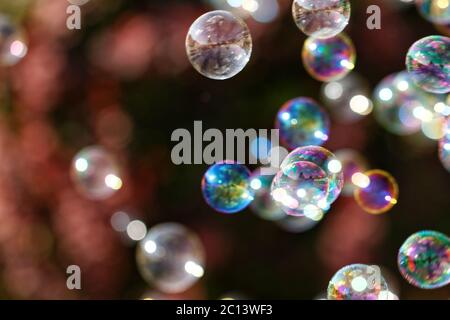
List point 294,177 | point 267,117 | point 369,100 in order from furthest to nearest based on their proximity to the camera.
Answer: point 267,117 < point 369,100 < point 294,177

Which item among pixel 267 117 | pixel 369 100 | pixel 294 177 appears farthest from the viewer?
pixel 267 117

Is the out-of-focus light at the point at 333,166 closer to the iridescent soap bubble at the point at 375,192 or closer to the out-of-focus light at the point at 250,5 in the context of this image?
the iridescent soap bubble at the point at 375,192

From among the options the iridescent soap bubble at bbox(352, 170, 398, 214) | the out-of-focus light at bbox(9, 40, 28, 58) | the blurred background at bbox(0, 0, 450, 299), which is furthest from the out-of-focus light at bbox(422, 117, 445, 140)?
the out-of-focus light at bbox(9, 40, 28, 58)

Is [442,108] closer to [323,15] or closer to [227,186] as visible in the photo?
[323,15]

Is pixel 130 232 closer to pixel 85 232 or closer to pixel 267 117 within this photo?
pixel 85 232
